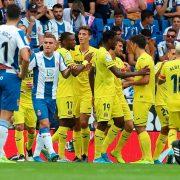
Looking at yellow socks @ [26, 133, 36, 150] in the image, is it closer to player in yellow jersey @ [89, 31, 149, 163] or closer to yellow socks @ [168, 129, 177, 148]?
player in yellow jersey @ [89, 31, 149, 163]

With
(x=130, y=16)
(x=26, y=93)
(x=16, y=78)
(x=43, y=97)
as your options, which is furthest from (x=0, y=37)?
(x=130, y=16)

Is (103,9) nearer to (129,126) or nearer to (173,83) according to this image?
(129,126)

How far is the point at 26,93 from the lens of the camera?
20.3 metres

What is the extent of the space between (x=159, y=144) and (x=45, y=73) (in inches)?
115

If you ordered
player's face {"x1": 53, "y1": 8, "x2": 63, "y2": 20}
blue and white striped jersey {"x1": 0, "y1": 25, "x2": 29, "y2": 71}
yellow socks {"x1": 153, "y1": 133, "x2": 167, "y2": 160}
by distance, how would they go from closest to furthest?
blue and white striped jersey {"x1": 0, "y1": 25, "x2": 29, "y2": 71} → yellow socks {"x1": 153, "y1": 133, "x2": 167, "y2": 160} → player's face {"x1": 53, "y1": 8, "x2": 63, "y2": 20}

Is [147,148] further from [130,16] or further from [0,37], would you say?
[130,16]

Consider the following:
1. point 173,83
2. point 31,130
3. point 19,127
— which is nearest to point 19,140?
point 19,127

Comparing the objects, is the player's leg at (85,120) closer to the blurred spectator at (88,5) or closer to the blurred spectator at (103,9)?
the blurred spectator at (88,5)

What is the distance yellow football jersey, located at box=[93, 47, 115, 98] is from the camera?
1938 centimetres

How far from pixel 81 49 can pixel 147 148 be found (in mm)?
2389

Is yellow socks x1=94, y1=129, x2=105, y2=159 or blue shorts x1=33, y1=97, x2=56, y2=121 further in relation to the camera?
yellow socks x1=94, y1=129, x2=105, y2=159

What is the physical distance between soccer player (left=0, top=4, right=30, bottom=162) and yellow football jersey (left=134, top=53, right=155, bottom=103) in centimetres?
372

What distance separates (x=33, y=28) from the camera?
25000 millimetres

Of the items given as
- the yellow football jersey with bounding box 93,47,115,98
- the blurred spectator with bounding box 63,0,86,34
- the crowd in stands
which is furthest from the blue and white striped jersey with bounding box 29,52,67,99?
the blurred spectator with bounding box 63,0,86,34
